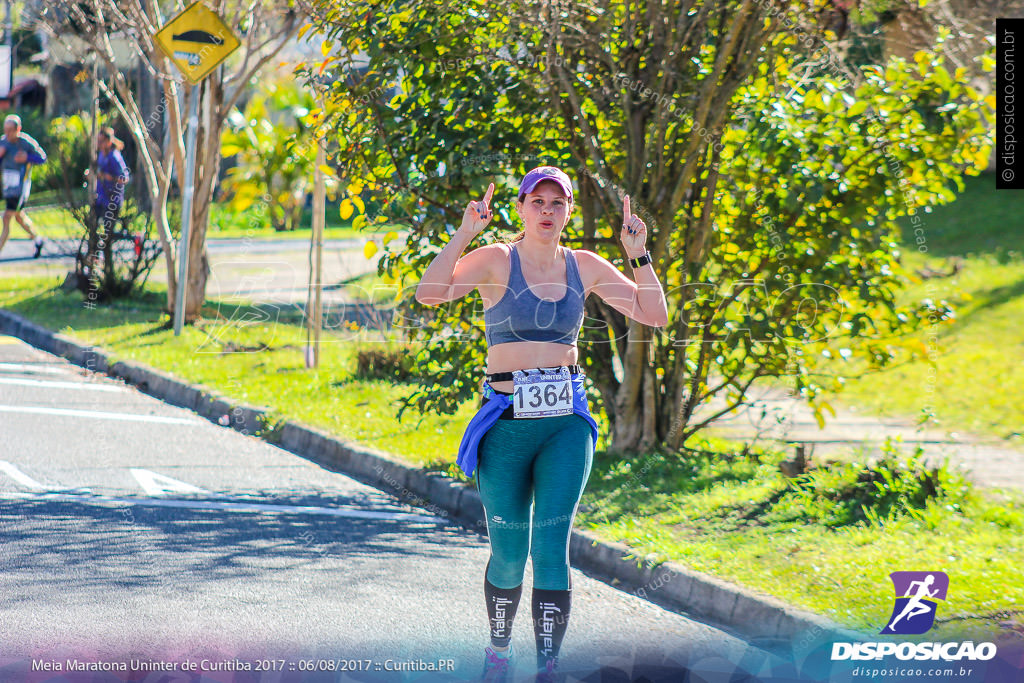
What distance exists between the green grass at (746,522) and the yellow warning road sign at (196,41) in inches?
115

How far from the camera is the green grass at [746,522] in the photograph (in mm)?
5465

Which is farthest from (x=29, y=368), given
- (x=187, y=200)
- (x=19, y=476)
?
(x=19, y=476)

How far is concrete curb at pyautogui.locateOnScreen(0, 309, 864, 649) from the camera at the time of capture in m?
5.29

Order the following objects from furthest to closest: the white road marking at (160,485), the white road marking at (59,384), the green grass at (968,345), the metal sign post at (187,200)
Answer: the metal sign post at (187,200) → the green grass at (968,345) → the white road marking at (59,384) → the white road marking at (160,485)

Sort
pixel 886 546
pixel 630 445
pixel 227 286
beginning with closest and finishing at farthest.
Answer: pixel 886 546 → pixel 630 445 → pixel 227 286

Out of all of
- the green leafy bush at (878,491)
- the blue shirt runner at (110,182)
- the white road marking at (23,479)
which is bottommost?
the white road marking at (23,479)

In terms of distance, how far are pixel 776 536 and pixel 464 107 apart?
3249 mm

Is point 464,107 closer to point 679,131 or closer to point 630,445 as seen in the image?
point 679,131

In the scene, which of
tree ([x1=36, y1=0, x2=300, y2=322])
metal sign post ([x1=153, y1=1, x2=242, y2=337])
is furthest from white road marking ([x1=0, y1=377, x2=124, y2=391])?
metal sign post ([x1=153, y1=1, x2=242, y2=337])

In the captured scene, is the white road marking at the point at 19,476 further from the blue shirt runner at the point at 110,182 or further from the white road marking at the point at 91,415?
the blue shirt runner at the point at 110,182

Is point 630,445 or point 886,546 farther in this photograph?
point 630,445

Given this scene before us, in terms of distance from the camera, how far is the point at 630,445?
8062mm

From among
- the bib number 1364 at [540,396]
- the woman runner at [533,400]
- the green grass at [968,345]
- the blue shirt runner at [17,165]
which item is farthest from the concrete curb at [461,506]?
the blue shirt runner at [17,165]

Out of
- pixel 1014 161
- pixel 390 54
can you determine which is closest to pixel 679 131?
pixel 390 54
